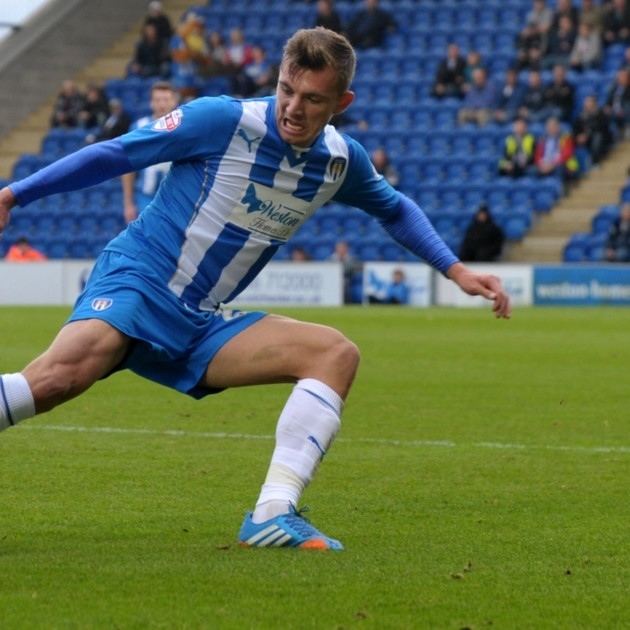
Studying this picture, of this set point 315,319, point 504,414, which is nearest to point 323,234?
point 315,319

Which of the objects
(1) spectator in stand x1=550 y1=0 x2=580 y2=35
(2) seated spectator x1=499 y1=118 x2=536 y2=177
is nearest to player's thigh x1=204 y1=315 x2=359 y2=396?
(2) seated spectator x1=499 y1=118 x2=536 y2=177

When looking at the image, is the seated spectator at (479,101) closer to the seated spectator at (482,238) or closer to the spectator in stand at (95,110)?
the seated spectator at (482,238)

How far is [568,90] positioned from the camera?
92.9ft

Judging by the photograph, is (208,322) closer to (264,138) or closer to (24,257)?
(264,138)

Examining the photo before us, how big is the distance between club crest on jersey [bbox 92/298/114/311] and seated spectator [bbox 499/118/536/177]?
23459 millimetres

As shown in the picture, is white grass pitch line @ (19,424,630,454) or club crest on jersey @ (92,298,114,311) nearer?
club crest on jersey @ (92,298,114,311)

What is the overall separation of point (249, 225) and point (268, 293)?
68.3 ft

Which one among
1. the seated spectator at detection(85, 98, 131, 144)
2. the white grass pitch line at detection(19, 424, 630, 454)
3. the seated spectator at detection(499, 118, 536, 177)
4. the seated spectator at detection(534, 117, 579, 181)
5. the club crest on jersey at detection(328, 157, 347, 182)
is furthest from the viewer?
the seated spectator at detection(85, 98, 131, 144)

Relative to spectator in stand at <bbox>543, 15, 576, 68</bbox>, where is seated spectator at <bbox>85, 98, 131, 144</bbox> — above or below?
below

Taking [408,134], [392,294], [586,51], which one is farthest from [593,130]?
[392,294]

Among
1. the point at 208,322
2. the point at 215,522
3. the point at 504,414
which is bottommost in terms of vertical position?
the point at 504,414

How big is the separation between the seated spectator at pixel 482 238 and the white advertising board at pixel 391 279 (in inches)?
34.2

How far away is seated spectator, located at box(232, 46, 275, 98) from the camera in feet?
102

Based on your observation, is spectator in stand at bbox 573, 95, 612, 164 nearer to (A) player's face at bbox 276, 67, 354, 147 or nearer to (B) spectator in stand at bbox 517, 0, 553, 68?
(B) spectator in stand at bbox 517, 0, 553, 68
